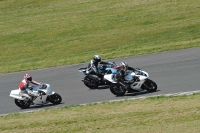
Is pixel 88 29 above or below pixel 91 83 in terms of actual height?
above

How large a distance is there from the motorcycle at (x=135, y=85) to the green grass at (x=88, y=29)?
894cm

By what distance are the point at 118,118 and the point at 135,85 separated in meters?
5.74

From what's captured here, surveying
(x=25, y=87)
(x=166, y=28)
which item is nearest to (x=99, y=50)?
(x=166, y=28)

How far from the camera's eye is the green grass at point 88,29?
36.5 metres

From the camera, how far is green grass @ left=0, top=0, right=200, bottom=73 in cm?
3653

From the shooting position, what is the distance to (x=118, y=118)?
19891 mm

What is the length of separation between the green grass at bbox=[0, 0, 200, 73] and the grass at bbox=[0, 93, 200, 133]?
470 inches

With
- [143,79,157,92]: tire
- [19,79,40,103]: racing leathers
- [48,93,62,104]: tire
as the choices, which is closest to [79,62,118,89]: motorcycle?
[143,79,157,92]: tire

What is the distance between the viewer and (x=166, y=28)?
1618 inches

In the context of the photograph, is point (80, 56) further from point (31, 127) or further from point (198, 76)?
point (31, 127)

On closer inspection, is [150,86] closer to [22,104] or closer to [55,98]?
[55,98]

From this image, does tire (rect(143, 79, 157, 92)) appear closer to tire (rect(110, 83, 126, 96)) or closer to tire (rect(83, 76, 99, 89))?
tire (rect(110, 83, 126, 96))

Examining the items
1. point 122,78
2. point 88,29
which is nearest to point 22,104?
point 122,78

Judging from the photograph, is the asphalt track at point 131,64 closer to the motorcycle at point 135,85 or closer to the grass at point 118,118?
the motorcycle at point 135,85
